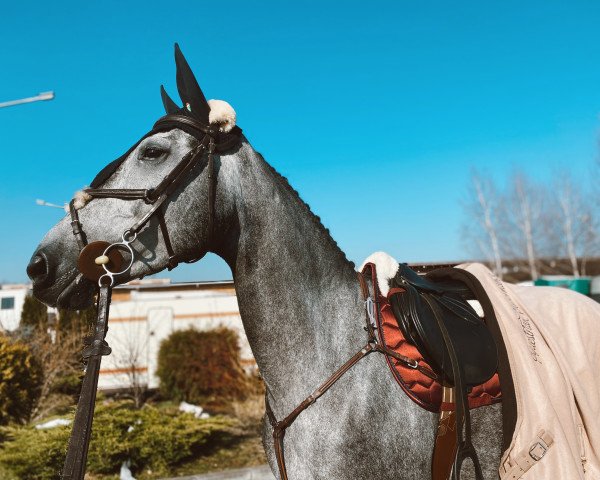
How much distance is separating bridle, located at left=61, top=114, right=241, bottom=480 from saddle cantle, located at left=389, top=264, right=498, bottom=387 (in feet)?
3.01

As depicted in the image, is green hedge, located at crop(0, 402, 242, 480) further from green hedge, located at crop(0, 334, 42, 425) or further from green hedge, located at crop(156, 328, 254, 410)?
green hedge, located at crop(156, 328, 254, 410)

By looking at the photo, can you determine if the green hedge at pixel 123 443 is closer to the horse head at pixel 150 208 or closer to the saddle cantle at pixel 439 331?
the horse head at pixel 150 208

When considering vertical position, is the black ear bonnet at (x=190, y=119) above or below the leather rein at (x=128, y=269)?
above

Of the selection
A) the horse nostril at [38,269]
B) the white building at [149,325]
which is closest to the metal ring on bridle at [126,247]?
the horse nostril at [38,269]

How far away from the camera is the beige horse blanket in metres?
2.06

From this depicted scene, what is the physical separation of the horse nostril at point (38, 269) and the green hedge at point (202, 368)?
7.73 metres

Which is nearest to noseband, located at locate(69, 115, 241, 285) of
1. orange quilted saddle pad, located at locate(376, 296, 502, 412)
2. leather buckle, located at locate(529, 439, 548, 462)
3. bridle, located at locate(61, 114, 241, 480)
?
bridle, located at locate(61, 114, 241, 480)

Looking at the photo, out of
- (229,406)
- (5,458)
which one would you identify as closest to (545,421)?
(5,458)

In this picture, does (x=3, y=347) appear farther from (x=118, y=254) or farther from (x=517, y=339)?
(x=517, y=339)

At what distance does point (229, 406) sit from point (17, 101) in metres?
6.97

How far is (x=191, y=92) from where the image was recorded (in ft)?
6.92

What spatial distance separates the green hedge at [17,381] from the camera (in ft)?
21.6

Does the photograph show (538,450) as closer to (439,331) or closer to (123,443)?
(439,331)

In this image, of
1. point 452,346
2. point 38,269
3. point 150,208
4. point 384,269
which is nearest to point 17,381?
point 38,269
